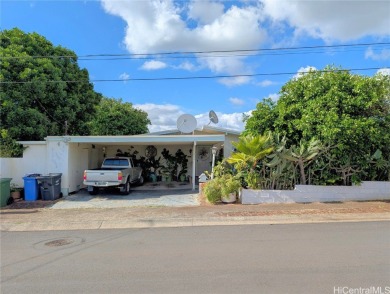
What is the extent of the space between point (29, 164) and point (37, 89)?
4422mm

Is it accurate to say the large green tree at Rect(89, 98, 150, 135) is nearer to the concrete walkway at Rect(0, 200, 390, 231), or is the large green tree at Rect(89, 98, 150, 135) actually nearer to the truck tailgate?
the truck tailgate

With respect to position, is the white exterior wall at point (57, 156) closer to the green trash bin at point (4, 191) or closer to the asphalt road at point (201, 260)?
the green trash bin at point (4, 191)

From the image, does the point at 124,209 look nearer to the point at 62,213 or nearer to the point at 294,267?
the point at 62,213

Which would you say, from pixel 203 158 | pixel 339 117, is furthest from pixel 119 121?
pixel 339 117

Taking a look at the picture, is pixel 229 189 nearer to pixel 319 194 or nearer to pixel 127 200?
pixel 319 194

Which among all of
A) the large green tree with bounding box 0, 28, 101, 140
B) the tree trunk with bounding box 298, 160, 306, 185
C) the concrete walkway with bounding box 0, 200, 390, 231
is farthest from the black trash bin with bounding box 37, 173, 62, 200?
the tree trunk with bounding box 298, 160, 306, 185

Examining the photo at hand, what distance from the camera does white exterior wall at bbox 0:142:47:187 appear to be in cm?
1494

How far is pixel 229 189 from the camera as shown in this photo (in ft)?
40.4

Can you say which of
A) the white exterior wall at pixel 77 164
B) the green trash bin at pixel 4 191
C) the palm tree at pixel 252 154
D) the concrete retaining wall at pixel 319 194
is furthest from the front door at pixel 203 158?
the green trash bin at pixel 4 191

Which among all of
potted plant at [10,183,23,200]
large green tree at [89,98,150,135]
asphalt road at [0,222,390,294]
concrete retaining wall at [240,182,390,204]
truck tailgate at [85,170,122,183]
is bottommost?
asphalt road at [0,222,390,294]

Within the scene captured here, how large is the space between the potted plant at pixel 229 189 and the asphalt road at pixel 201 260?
394cm

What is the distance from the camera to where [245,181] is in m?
13.2

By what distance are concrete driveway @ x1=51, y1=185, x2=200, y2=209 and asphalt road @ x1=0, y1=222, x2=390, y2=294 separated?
14.1ft

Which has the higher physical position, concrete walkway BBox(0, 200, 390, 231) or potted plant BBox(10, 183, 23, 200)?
potted plant BBox(10, 183, 23, 200)
